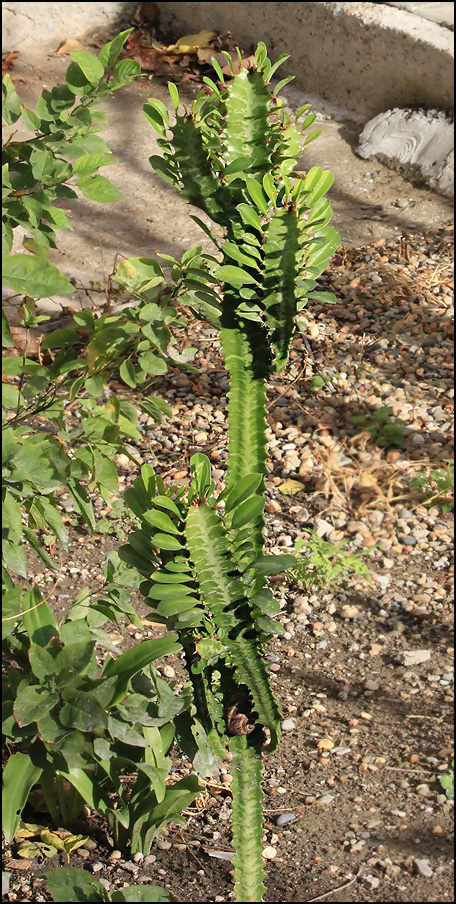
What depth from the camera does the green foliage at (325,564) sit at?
8.29 feet

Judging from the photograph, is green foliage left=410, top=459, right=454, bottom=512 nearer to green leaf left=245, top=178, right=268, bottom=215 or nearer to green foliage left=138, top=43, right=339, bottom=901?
green foliage left=138, top=43, right=339, bottom=901

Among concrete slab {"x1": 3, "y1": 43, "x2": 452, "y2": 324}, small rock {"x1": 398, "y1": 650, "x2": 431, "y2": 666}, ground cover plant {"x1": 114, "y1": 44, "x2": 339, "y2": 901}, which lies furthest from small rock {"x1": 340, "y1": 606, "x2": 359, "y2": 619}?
concrete slab {"x1": 3, "y1": 43, "x2": 452, "y2": 324}

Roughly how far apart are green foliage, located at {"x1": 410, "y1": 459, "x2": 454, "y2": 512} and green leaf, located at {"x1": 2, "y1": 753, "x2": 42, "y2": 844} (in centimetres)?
Answer: 162

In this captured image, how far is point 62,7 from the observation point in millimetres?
6410

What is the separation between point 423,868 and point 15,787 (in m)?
0.78

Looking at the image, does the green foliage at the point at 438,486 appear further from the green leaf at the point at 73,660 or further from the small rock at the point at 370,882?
the green leaf at the point at 73,660

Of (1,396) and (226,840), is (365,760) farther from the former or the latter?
(1,396)

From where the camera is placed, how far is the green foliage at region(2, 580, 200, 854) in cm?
137

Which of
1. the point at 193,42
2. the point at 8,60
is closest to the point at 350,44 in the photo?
the point at 193,42

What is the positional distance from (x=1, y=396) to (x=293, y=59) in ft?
14.4

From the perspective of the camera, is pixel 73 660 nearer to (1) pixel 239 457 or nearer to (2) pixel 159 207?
(1) pixel 239 457

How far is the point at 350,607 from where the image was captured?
2484 mm

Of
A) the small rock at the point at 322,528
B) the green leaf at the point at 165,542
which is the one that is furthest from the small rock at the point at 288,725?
the green leaf at the point at 165,542

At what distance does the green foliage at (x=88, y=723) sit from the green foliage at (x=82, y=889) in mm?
112
